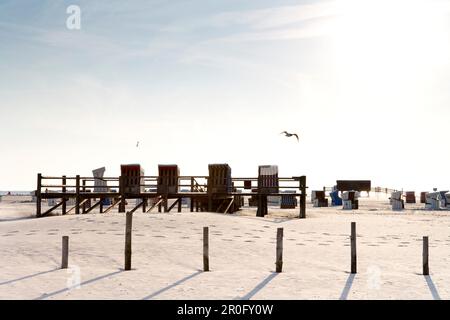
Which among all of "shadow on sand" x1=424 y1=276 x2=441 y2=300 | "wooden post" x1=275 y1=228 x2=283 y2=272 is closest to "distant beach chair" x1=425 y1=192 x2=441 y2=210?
"shadow on sand" x1=424 y1=276 x2=441 y2=300

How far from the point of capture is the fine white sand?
34.0ft

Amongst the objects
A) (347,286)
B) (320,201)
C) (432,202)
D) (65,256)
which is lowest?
(347,286)

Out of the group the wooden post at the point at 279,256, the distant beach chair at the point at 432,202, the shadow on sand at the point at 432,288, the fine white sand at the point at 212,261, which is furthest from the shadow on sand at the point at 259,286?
the distant beach chair at the point at 432,202

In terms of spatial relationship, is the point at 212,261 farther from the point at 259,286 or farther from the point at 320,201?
the point at 320,201

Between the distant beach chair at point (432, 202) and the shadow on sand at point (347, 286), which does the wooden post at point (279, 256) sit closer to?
the shadow on sand at point (347, 286)

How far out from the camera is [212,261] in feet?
45.2

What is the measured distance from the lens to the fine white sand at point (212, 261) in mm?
10375

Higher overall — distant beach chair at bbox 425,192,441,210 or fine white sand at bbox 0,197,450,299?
distant beach chair at bbox 425,192,441,210

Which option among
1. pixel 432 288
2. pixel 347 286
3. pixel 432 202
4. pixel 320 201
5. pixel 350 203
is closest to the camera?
pixel 432 288

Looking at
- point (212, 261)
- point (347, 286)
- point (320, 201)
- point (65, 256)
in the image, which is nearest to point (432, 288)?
point (347, 286)

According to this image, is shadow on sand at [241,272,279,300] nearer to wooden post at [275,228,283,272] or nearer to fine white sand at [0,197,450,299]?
fine white sand at [0,197,450,299]
